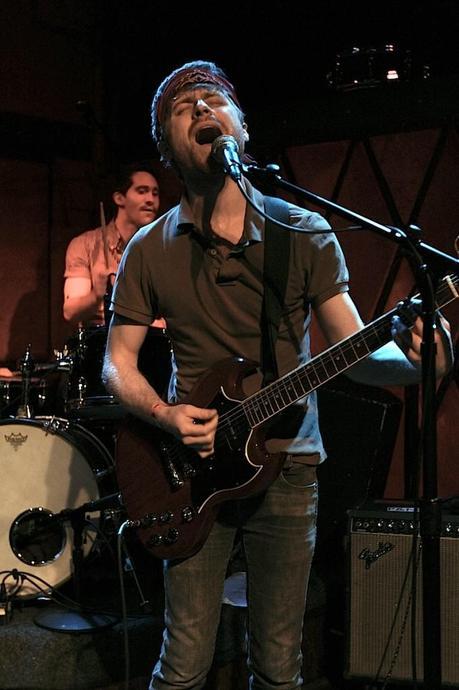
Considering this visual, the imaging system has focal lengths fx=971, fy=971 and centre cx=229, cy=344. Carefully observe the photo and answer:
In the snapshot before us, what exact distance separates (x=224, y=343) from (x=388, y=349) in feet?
1.46

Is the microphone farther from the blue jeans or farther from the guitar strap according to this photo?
the blue jeans

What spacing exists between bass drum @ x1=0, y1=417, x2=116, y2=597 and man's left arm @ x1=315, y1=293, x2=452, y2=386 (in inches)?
77.4

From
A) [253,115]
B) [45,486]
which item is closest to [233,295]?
[45,486]

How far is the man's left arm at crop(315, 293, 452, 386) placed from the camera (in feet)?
7.07

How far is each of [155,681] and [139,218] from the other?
9.98 ft

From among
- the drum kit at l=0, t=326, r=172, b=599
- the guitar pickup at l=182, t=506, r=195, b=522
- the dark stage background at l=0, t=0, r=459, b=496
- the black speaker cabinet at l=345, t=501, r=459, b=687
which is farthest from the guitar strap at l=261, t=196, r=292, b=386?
the dark stage background at l=0, t=0, r=459, b=496

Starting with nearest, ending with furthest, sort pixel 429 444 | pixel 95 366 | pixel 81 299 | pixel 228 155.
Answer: pixel 429 444 < pixel 228 155 < pixel 95 366 < pixel 81 299

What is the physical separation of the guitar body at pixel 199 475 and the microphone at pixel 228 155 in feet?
1.84

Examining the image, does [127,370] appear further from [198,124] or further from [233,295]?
[198,124]

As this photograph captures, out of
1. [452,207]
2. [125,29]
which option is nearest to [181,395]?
[452,207]

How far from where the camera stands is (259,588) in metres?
2.56

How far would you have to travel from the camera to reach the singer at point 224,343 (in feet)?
8.30

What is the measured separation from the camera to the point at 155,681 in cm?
254

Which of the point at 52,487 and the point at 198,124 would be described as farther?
the point at 52,487
